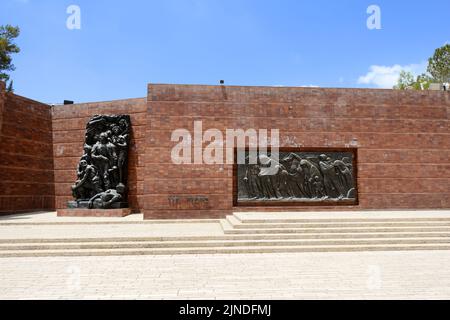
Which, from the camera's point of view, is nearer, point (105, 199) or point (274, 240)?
point (274, 240)

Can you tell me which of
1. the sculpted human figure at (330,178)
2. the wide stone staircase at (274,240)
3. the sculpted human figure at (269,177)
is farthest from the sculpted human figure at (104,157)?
the sculpted human figure at (330,178)

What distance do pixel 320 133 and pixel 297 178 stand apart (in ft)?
6.90

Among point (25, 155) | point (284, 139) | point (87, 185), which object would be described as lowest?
point (87, 185)

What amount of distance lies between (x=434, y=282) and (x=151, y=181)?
984 cm

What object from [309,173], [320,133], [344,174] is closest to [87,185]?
[309,173]

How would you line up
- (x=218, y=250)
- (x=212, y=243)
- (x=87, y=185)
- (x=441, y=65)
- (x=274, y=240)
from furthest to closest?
(x=441, y=65)
(x=87, y=185)
(x=274, y=240)
(x=212, y=243)
(x=218, y=250)

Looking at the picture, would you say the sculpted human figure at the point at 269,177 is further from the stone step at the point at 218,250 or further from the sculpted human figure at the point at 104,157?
the sculpted human figure at the point at 104,157

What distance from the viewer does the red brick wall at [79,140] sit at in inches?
593

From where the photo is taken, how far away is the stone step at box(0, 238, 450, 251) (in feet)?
27.4

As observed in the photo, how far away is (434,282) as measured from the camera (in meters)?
5.64

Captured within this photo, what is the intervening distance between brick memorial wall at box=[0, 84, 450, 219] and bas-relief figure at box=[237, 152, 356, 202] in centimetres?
40

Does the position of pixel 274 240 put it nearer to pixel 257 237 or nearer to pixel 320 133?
pixel 257 237

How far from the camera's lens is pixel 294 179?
528 inches
